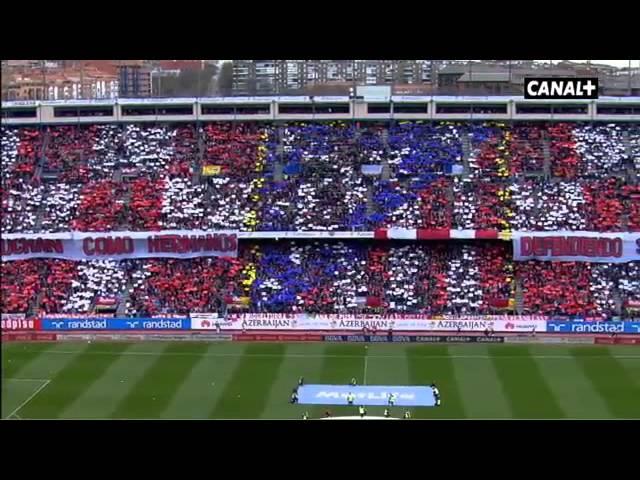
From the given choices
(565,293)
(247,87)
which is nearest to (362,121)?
(247,87)

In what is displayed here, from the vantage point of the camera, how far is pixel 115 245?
40.5 metres

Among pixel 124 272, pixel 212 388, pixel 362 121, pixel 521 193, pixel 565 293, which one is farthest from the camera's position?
pixel 362 121

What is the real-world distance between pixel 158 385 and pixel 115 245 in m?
12.4

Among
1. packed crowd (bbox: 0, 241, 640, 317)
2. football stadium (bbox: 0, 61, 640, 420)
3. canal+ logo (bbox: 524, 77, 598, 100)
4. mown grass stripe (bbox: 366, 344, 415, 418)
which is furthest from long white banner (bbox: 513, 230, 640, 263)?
canal+ logo (bbox: 524, 77, 598, 100)

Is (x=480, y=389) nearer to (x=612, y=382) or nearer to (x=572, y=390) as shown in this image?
(x=572, y=390)

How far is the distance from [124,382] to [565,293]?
19.3m

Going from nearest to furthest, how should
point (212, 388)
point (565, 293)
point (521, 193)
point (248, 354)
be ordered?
point (212, 388), point (248, 354), point (565, 293), point (521, 193)

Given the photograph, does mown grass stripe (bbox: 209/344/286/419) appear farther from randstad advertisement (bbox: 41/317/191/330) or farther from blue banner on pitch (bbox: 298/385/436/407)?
randstad advertisement (bbox: 41/317/191/330)

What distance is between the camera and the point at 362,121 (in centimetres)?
4744

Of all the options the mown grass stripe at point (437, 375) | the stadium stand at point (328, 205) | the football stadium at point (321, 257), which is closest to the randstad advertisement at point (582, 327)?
the football stadium at point (321, 257)

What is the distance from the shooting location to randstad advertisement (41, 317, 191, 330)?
36500 millimetres

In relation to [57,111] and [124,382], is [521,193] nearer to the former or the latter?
[124,382]

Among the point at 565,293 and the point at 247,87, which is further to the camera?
the point at 247,87

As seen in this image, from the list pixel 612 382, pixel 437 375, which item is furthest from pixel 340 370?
pixel 612 382
